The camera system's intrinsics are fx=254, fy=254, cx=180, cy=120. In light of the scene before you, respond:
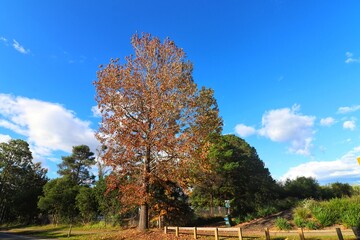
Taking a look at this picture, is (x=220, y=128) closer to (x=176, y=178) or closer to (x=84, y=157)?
(x=176, y=178)

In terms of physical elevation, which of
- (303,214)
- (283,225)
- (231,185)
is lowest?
(283,225)

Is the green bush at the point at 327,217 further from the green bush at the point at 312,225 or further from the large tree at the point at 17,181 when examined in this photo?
the large tree at the point at 17,181

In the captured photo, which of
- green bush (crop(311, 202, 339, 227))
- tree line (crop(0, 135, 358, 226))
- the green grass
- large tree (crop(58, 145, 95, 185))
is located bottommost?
the green grass

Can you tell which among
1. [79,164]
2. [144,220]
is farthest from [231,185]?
[79,164]

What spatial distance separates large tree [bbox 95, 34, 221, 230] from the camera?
1684 cm

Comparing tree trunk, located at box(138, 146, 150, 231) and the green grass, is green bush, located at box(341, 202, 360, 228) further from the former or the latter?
the green grass

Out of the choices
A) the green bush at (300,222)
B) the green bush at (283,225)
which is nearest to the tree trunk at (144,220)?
the green bush at (283,225)

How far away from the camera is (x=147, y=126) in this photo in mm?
17344

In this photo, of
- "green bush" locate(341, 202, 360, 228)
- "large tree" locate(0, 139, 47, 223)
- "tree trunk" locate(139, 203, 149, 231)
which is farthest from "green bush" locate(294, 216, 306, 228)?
"large tree" locate(0, 139, 47, 223)

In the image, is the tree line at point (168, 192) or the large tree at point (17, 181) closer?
the tree line at point (168, 192)

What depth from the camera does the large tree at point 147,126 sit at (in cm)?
1684

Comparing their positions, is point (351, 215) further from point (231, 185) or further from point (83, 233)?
point (83, 233)

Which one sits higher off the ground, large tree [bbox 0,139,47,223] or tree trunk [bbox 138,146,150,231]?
large tree [bbox 0,139,47,223]

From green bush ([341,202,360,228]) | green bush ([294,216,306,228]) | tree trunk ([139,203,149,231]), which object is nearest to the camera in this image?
green bush ([341,202,360,228])
